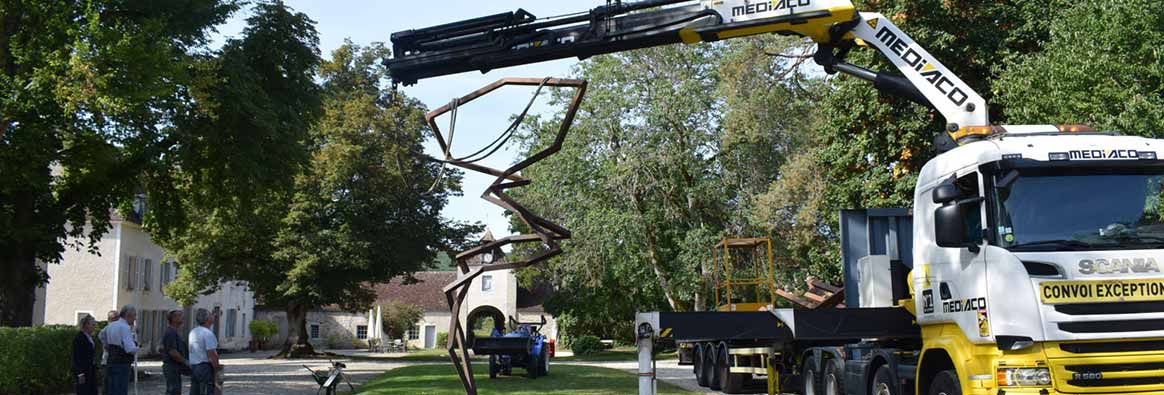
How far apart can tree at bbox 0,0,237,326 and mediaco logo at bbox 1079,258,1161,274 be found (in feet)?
52.7

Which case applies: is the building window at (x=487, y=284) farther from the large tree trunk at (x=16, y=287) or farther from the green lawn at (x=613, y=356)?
the large tree trunk at (x=16, y=287)

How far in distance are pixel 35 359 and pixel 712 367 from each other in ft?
42.8

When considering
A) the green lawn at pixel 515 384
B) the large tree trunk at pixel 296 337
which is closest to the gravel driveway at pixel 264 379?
the green lawn at pixel 515 384

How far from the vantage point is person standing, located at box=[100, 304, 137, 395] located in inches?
607

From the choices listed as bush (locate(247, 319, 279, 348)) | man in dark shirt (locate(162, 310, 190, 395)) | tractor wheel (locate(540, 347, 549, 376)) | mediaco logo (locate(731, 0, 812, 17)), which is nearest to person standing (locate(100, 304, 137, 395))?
man in dark shirt (locate(162, 310, 190, 395))

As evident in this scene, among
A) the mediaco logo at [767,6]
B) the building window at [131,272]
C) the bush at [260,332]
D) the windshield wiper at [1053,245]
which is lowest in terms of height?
the bush at [260,332]

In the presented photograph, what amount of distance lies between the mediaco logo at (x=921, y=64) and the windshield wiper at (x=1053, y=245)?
3568 millimetres

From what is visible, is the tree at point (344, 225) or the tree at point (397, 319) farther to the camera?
the tree at point (397, 319)

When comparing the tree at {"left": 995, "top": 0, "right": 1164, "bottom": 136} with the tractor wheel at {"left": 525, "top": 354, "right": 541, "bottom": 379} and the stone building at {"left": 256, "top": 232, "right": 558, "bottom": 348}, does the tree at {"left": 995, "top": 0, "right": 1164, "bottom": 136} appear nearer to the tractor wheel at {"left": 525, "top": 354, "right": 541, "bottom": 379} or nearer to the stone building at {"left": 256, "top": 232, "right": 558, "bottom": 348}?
the tractor wheel at {"left": 525, "top": 354, "right": 541, "bottom": 379}

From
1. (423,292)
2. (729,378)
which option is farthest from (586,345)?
(729,378)

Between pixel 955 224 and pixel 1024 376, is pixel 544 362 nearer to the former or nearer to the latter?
pixel 955 224

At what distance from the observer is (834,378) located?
1427 cm

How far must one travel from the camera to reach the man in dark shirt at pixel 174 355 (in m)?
14.5

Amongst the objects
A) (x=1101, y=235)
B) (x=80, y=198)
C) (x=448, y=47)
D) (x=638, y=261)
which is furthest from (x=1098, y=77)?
(x=638, y=261)
